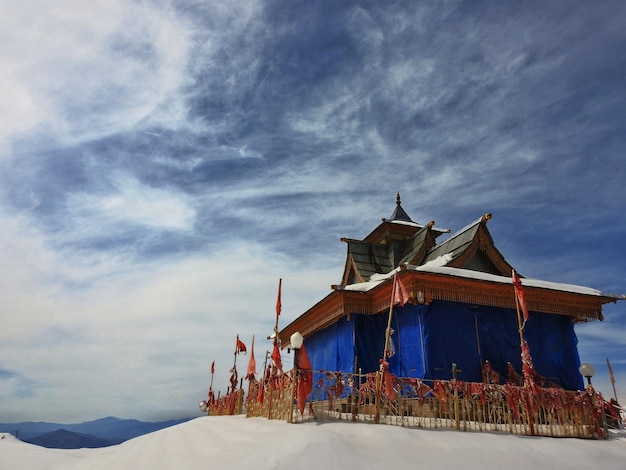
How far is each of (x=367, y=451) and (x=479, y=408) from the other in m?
4.04

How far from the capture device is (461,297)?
13.9 meters

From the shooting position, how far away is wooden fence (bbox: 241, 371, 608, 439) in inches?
377

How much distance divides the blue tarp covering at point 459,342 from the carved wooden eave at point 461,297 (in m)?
0.51

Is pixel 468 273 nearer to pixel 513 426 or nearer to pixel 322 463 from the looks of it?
pixel 513 426

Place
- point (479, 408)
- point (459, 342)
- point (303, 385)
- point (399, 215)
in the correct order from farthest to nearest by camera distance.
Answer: point (399, 215), point (459, 342), point (479, 408), point (303, 385)

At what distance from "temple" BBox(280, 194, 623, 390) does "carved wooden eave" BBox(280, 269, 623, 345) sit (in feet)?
0.11

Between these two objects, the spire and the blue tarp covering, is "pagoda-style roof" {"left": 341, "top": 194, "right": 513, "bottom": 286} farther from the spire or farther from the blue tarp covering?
the blue tarp covering

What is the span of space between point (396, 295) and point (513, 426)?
13.6 feet

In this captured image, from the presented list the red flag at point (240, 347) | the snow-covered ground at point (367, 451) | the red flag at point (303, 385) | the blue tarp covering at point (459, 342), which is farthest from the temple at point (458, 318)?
the red flag at point (240, 347)

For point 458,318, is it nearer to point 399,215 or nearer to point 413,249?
point 413,249

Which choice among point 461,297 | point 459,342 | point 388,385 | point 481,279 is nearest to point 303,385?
point 388,385

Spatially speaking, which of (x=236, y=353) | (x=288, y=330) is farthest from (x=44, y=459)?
(x=288, y=330)

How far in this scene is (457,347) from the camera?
13.8 m

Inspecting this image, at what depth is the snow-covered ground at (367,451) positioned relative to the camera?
673 cm
